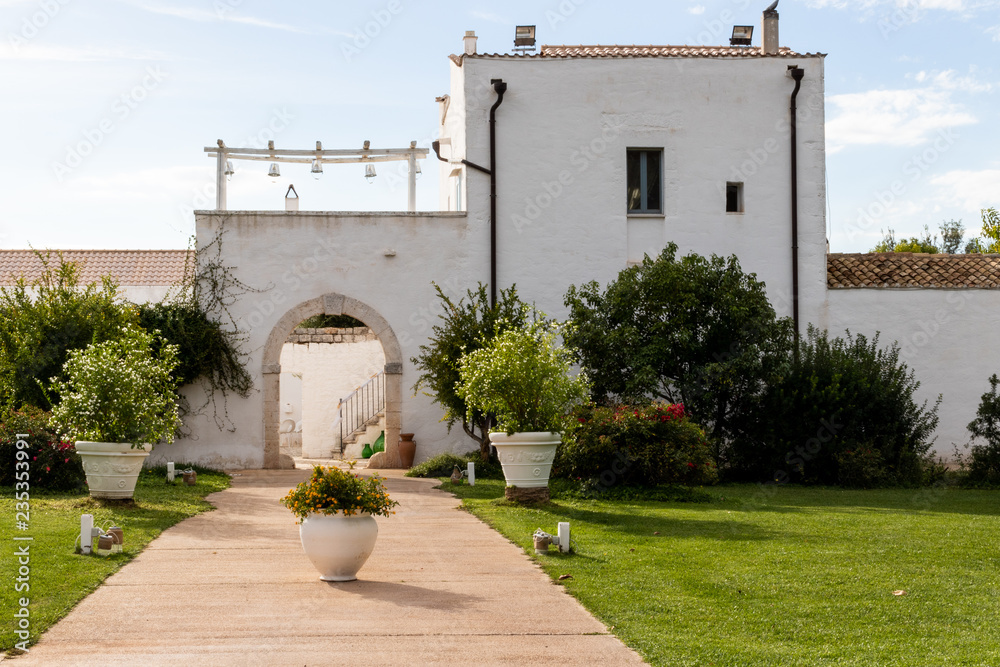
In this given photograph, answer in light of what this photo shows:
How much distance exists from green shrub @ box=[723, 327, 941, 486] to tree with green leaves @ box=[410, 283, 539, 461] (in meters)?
4.24

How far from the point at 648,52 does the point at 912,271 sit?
22.6 ft

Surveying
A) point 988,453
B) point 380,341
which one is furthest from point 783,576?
point 380,341

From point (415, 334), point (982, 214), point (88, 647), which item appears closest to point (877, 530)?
point (88, 647)

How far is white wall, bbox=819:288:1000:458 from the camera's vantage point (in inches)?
773

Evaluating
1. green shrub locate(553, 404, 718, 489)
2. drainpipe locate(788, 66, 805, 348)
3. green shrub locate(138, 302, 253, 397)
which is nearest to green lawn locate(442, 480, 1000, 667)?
green shrub locate(553, 404, 718, 489)

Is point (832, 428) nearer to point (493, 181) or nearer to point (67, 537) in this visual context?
point (493, 181)

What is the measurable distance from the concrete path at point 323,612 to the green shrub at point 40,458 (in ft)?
15.5

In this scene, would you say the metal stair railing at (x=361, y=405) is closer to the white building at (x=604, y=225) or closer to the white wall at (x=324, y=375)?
the white wall at (x=324, y=375)

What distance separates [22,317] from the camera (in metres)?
15.3

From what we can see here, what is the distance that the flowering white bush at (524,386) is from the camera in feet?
41.6

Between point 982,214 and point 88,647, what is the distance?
94.8 ft

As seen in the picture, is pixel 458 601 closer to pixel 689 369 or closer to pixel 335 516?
pixel 335 516

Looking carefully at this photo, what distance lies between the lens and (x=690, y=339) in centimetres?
1656

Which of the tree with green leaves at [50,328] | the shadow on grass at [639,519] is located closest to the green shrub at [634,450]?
the shadow on grass at [639,519]
